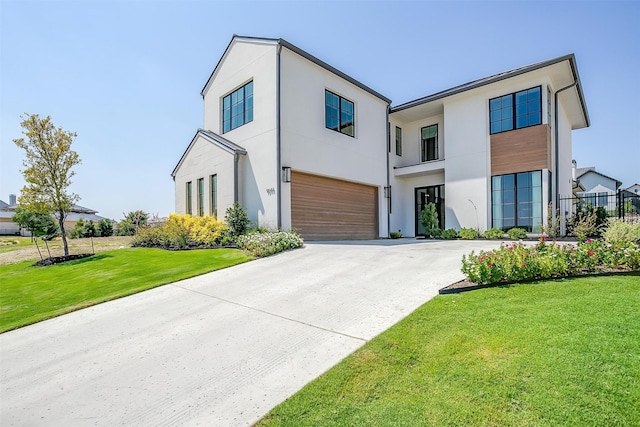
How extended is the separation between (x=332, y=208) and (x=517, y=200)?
7.48 m

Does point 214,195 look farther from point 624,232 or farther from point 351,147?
point 624,232

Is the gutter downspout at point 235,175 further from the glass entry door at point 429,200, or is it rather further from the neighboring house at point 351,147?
the glass entry door at point 429,200

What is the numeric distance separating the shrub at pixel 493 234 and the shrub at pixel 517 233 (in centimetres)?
32

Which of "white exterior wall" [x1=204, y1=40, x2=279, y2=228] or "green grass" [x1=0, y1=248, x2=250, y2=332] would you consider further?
"white exterior wall" [x1=204, y1=40, x2=279, y2=228]

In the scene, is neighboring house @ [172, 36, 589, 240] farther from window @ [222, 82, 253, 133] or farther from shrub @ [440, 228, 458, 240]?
shrub @ [440, 228, 458, 240]

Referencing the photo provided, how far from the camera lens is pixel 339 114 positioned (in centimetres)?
1353

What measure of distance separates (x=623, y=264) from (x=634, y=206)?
35.4 ft

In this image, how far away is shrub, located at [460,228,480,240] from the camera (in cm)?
1293

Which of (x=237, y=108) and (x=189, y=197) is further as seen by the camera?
(x=189, y=197)

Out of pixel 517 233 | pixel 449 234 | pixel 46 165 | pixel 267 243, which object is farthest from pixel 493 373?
pixel 46 165

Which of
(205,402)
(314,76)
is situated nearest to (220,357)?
(205,402)

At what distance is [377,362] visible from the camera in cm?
292

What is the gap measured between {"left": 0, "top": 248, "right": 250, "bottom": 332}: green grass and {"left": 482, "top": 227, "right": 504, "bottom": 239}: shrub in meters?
9.76

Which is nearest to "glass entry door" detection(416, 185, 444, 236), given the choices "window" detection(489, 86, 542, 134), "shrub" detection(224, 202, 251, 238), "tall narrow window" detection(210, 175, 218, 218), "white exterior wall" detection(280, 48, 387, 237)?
"white exterior wall" detection(280, 48, 387, 237)
